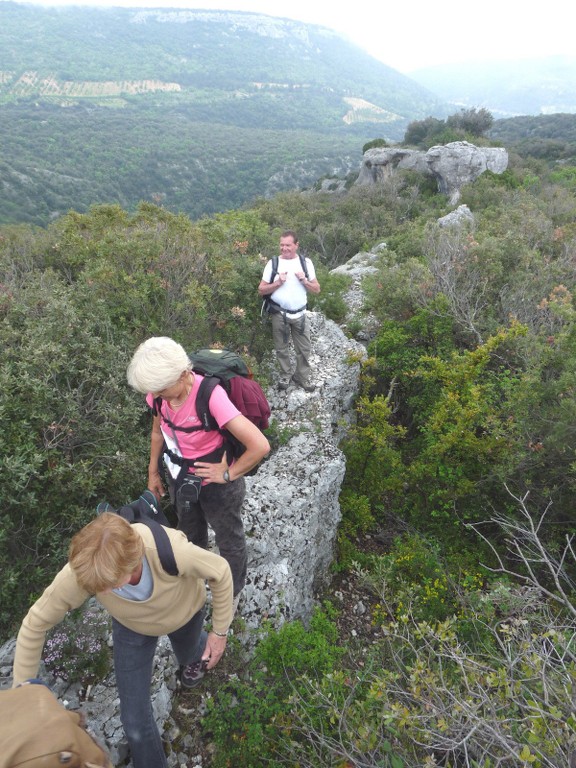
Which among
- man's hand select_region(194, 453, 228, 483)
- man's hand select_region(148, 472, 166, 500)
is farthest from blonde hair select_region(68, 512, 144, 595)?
man's hand select_region(148, 472, 166, 500)

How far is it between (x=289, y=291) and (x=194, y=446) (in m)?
3.05

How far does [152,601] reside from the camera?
2.15 m

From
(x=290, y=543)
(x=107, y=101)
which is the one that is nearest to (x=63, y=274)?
(x=290, y=543)

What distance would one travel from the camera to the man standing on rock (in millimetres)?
5238

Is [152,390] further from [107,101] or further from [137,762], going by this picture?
[107,101]

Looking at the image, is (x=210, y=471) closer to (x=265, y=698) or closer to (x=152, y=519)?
(x=152, y=519)

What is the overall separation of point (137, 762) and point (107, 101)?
631ft

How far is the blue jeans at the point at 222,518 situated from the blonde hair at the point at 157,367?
0.96 m

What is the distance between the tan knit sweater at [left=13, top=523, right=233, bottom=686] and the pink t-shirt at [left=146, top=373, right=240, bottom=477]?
718 millimetres

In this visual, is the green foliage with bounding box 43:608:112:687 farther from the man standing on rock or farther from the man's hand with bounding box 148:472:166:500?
the man standing on rock

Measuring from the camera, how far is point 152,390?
2.46 metres

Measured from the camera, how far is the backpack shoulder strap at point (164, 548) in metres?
2.07

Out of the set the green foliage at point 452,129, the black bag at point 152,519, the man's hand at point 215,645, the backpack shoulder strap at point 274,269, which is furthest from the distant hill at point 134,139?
the green foliage at point 452,129

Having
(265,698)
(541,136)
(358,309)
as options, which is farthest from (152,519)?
(541,136)
